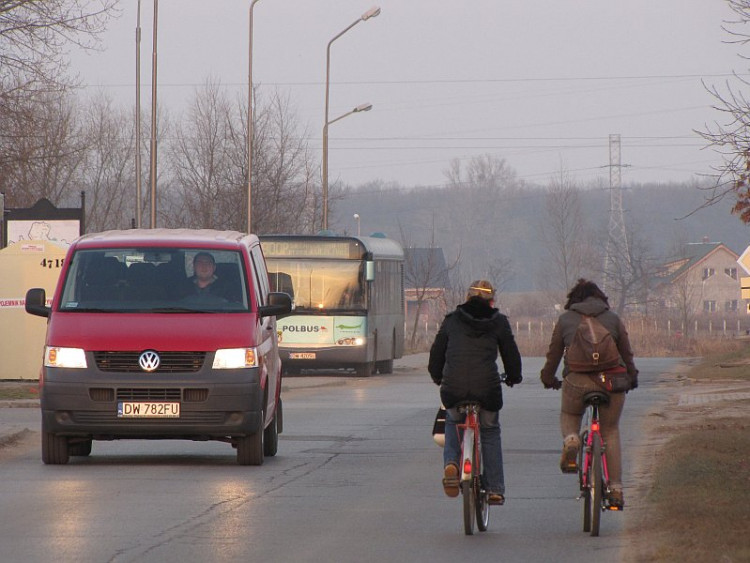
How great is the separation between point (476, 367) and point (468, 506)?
89 cm

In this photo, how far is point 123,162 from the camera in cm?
7544

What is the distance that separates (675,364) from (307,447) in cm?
3083

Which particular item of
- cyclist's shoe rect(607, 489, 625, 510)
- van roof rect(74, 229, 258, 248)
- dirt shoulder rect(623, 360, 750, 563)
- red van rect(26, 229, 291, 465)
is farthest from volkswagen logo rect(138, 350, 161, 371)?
cyclist's shoe rect(607, 489, 625, 510)

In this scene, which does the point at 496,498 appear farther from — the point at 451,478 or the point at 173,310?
the point at 173,310

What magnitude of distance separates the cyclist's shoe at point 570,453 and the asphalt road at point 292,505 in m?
0.43

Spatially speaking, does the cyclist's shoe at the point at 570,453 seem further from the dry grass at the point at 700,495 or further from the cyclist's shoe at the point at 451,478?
the cyclist's shoe at the point at 451,478

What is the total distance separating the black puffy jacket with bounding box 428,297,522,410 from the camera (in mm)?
10070

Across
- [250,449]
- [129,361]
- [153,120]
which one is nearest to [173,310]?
[129,361]

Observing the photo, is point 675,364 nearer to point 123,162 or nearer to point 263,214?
point 263,214

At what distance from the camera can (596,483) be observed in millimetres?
9734

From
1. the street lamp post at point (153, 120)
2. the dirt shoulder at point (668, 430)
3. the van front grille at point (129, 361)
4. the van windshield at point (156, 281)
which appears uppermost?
the street lamp post at point (153, 120)

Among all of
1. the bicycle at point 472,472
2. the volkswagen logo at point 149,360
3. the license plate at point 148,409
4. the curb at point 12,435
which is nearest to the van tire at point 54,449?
the license plate at point 148,409

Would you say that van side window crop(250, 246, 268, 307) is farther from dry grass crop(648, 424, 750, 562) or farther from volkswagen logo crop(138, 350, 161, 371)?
dry grass crop(648, 424, 750, 562)

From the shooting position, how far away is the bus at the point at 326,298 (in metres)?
35.6
